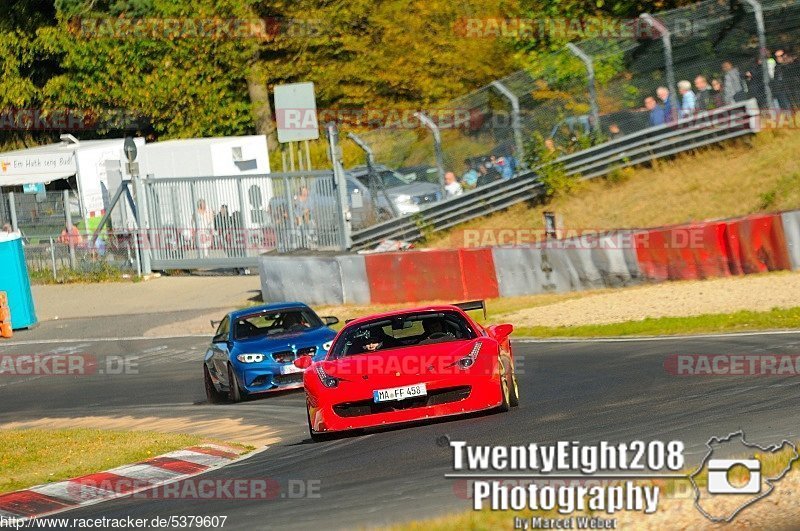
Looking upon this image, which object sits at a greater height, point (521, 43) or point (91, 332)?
point (521, 43)

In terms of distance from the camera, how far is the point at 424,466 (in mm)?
9930

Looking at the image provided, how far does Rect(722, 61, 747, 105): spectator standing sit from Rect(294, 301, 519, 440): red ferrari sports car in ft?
53.8

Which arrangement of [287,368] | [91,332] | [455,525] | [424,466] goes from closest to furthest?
[455,525]
[424,466]
[287,368]
[91,332]

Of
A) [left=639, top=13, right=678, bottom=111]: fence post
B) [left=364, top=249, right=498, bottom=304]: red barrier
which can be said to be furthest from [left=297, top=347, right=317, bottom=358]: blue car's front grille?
[left=639, top=13, right=678, bottom=111]: fence post

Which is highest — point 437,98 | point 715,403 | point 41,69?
point 41,69

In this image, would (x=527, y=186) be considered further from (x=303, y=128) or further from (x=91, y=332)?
(x=91, y=332)

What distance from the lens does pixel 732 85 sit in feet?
91.7

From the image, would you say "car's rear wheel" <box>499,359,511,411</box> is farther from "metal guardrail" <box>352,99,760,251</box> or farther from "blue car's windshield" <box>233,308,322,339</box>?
"metal guardrail" <box>352,99,760,251</box>

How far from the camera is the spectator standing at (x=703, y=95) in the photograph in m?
27.9

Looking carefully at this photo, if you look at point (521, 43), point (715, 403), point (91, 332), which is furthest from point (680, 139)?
point (715, 403)

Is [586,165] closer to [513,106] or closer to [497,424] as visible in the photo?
[513,106]

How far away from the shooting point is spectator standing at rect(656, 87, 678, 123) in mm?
28594

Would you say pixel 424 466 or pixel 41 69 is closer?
pixel 424 466

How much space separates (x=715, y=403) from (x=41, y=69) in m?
41.7
